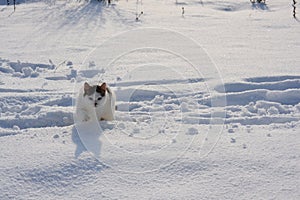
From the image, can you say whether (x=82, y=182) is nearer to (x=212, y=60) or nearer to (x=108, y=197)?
(x=108, y=197)

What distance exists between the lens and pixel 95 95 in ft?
14.2

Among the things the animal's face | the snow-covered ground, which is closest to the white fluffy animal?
the animal's face

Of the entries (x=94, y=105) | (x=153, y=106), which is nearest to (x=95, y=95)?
(x=94, y=105)

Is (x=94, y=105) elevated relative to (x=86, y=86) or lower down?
lower down

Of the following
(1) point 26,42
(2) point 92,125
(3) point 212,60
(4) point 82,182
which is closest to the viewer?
(4) point 82,182

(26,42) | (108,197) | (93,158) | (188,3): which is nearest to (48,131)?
(93,158)

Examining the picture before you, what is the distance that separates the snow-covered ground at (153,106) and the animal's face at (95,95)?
23 centimetres

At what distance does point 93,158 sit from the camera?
3297 millimetres

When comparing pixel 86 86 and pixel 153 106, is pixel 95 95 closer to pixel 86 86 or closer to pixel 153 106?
pixel 86 86

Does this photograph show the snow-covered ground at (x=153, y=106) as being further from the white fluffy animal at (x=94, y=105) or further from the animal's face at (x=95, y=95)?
the animal's face at (x=95, y=95)

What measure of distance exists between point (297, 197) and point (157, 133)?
154cm

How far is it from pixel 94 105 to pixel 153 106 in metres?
0.75

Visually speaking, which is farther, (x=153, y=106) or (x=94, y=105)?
(x=153, y=106)

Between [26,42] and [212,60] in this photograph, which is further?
[26,42]
